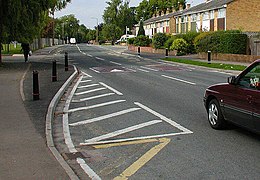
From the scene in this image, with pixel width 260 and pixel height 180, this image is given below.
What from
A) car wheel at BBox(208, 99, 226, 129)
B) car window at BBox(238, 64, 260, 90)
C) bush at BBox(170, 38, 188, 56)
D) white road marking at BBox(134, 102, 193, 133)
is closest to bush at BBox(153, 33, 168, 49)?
bush at BBox(170, 38, 188, 56)

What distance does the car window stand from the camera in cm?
718

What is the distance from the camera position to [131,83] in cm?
1747

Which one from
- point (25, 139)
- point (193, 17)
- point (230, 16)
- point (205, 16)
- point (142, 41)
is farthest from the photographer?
point (142, 41)

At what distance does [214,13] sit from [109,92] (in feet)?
121

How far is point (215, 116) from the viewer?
8469 millimetres

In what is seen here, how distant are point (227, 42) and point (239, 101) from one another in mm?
26028

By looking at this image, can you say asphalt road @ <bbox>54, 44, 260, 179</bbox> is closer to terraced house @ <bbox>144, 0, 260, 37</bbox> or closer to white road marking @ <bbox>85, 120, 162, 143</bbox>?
white road marking @ <bbox>85, 120, 162, 143</bbox>

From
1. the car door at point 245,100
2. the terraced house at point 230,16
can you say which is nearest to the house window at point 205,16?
the terraced house at point 230,16

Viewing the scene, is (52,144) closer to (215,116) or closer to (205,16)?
(215,116)

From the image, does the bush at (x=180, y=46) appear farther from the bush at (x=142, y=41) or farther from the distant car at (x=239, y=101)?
the distant car at (x=239, y=101)

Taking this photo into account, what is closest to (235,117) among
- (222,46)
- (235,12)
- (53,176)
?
(53,176)

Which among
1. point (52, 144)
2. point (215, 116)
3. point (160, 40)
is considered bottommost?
point (52, 144)

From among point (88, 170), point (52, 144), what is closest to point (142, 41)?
point (52, 144)

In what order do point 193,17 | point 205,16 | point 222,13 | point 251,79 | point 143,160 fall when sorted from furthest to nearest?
point 193,17 → point 205,16 → point 222,13 → point 251,79 → point 143,160
